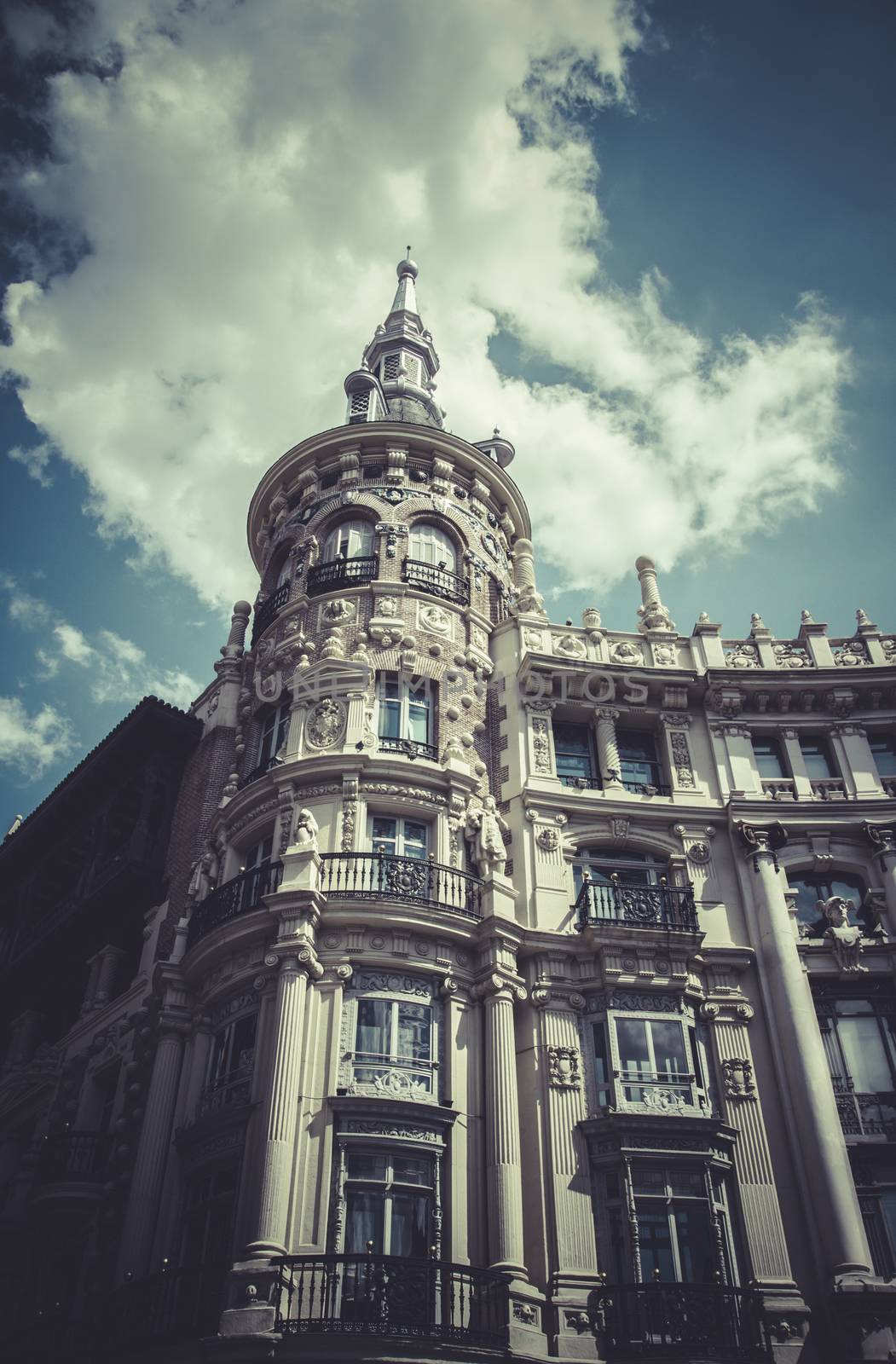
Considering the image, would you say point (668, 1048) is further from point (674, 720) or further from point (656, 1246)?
point (674, 720)

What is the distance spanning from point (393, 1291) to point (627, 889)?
10.0 meters

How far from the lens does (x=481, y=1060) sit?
70.7ft

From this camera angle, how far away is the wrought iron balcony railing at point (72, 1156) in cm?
2395

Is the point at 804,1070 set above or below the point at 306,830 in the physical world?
below

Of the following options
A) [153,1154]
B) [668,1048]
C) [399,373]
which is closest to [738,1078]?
[668,1048]

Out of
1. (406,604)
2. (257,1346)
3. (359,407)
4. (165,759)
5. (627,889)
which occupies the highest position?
(359,407)

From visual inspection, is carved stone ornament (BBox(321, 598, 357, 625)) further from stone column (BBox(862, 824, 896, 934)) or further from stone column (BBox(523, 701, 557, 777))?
stone column (BBox(862, 824, 896, 934))

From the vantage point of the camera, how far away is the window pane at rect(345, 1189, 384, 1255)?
1872cm

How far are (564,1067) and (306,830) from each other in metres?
7.26

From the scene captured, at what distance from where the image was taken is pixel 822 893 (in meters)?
25.8

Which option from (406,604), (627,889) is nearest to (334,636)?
(406,604)

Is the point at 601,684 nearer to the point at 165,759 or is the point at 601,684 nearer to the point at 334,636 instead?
the point at 334,636

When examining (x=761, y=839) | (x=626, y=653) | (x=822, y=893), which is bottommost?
(x=822, y=893)

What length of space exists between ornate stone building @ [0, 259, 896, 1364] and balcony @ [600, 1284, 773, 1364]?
56 millimetres
